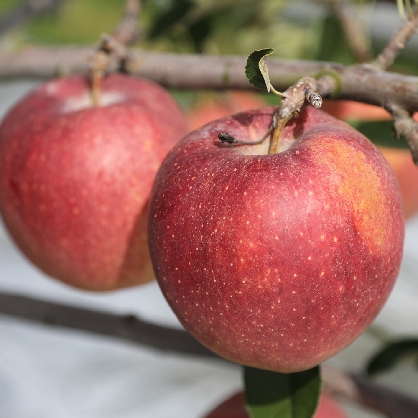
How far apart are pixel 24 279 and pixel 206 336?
4.67 feet

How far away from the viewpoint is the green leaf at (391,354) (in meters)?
0.80

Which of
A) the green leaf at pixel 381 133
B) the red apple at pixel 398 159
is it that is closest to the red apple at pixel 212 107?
the red apple at pixel 398 159

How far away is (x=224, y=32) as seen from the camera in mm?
1126

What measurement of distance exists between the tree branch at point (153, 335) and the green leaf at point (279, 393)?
102 mm

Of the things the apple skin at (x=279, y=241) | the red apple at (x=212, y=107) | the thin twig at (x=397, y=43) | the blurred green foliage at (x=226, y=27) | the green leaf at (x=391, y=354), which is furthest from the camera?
the red apple at (x=212, y=107)

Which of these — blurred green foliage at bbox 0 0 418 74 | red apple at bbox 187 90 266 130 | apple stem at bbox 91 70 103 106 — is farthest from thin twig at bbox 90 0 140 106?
red apple at bbox 187 90 266 130

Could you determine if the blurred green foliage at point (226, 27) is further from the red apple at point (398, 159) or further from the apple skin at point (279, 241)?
the apple skin at point (279, 241)

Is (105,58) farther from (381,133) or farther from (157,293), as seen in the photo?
(157,293)

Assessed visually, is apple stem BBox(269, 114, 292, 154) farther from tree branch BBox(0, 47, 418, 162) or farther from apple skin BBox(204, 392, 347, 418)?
apple skin BBox(204, 392, 347, 418)

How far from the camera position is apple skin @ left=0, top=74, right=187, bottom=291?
595 millimetres

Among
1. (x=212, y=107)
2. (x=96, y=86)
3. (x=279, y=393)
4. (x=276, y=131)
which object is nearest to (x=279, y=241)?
(x=276, y=131)

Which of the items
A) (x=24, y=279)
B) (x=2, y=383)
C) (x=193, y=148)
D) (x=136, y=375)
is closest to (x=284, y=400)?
(x=193, y=148)

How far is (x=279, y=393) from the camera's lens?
1.85 ft

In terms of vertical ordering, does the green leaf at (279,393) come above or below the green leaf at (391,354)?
above
